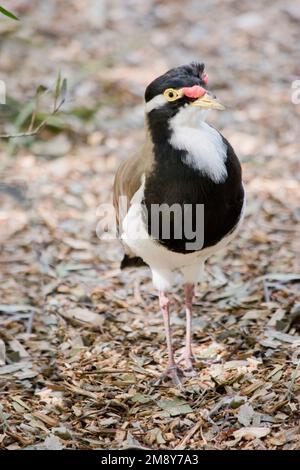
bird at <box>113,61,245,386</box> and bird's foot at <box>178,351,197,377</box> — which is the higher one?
bird at <box>113,61,245,386</box>

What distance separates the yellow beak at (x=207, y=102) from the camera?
4.25 m

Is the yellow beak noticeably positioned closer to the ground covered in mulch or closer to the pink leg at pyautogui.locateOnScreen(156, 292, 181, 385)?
the pink leg at pyautogui.locateOnScreen(156, 292, 181, 385)

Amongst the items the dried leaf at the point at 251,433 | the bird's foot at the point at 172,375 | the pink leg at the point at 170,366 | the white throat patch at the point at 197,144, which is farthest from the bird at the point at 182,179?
the dried leaf at the point at 251,433

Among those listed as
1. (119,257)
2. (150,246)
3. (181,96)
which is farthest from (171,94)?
(119,257)

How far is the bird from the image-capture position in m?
4.40

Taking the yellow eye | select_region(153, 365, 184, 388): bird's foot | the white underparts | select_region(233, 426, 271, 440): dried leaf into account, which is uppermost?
the yellow eye

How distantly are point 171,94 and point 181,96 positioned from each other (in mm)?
57

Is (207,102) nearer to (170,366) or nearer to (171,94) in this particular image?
(171,94)

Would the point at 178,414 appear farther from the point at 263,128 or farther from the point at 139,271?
the point at 263,128

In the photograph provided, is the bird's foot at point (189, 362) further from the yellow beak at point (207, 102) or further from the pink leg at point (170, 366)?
the yellow beak at point (207, 102)

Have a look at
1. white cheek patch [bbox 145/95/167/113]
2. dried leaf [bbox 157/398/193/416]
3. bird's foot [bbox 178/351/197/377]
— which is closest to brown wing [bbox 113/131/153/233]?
white cheek patch [bbox 145/95/167/113]

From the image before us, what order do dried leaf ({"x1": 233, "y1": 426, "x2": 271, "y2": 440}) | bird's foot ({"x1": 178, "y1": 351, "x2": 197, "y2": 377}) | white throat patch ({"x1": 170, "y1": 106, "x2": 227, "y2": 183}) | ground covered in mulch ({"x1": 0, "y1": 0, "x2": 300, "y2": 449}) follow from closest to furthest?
dried leaf ({"x1": 233, "y1": 426, "x2": 271, "y2": 440}) → white throat patch ({"x1": 170, "y1": 106, "x2": 227, "y2": 183}) → ground covered in mulch ({"x1": 0, "y1": 0, "x2": 300, "y2": 449}) → bird's foot ({"x1": 178, "y1": 351, "x2": 197, "y2": 377})

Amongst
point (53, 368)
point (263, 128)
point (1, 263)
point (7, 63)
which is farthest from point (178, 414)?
point (7, 63)
